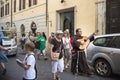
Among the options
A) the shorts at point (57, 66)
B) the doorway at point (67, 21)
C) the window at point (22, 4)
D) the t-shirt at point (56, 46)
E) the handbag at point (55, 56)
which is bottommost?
the shorts at point (57, 66)

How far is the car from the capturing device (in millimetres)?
9555

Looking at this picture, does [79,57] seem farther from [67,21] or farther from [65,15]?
[65,15]

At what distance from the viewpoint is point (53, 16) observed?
23.1 metres

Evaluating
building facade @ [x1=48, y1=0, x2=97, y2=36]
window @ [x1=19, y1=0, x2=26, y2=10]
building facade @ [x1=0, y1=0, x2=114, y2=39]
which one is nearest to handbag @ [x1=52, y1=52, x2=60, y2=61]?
building facade @ [x1=0, y1=0, x2=114, y2=39]

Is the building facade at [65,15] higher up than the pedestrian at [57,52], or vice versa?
the building facade at [65,15]

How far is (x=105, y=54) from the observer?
998cm

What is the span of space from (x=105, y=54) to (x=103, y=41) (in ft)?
2.00

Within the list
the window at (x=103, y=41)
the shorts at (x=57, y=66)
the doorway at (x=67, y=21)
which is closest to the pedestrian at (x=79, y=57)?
the window at (x=103, y=41)

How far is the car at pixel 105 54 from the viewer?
9.55m

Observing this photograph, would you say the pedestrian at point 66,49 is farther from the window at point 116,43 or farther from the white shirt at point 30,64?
the white shirt at point 30,64

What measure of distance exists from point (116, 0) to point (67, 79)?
729 cm

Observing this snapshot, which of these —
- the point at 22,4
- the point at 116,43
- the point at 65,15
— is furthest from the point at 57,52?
the point at 22,4

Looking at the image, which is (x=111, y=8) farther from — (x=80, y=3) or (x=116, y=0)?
(x=80, y=3)

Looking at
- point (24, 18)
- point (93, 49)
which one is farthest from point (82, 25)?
point (24, 18)
